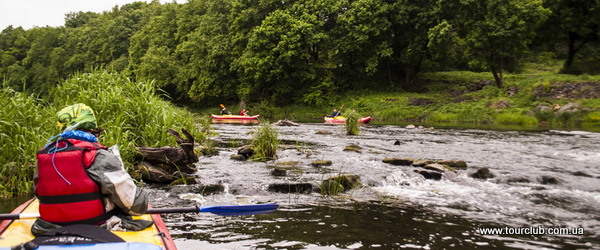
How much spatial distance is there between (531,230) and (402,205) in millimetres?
1804

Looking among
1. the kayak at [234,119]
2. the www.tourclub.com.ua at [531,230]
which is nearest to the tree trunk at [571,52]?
the kayak at [234,119]

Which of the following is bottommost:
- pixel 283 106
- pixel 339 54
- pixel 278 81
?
pixel 283 106

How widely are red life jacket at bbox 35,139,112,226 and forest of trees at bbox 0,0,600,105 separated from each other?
27.3m

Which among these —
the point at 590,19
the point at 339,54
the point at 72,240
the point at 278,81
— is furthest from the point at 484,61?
the point at 72,240

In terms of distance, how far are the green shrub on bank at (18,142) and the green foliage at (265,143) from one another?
4907 millimetres

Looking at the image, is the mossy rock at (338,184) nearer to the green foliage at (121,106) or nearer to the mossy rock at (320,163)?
the mossy rock at (320,163)

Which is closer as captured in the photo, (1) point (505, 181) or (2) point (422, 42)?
(1) point (505, 181)

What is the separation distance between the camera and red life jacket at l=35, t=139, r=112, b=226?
3236 millimetres

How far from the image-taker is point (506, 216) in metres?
5.70

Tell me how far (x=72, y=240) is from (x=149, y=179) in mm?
4446

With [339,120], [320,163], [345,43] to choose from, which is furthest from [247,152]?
[345,43]

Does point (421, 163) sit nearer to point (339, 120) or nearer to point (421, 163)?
point (421, 163)

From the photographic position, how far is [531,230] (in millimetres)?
5066

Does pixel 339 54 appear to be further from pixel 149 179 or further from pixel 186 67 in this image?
pixel 149 179
